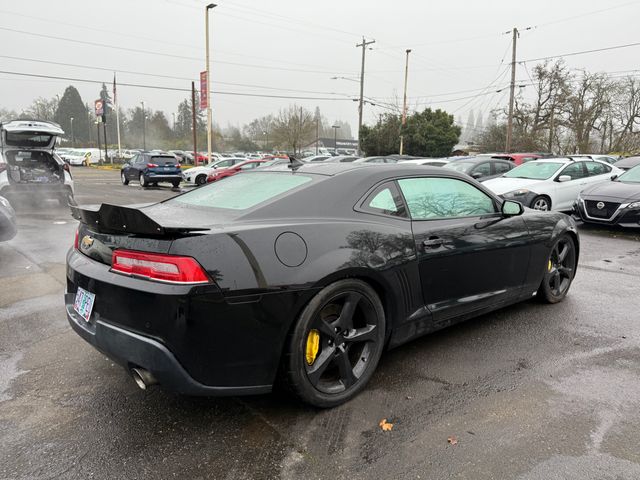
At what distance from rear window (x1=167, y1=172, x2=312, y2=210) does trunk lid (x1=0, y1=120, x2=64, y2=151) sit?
9783mm

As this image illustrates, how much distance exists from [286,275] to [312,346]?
1.74ft

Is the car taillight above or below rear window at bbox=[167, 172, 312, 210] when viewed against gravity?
below

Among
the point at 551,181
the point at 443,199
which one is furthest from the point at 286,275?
the point at 551,181

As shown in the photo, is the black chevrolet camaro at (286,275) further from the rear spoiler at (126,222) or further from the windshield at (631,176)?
the windshield at (631,176)

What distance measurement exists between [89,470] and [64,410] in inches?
26.8

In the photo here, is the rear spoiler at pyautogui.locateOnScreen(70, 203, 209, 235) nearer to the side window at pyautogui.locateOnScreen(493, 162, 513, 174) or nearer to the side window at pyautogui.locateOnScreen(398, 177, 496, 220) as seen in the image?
the side window at pyautogui.locateOnScreen(398, 177, 496, 220)

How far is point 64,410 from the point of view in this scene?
272 centimetres

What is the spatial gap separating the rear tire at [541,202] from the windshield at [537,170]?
60 centimetres

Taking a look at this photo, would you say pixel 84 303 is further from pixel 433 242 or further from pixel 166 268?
pixel 433 242

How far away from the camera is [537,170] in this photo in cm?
1134

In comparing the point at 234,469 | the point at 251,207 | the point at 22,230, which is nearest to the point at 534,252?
the point at 251,207

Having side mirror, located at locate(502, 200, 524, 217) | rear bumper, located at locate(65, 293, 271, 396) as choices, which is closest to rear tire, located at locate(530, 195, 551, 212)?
side mirror, located at locate(502, 200, 524, 217)

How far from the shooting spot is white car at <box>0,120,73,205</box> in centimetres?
1118

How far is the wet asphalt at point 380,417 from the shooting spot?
7.34ft
